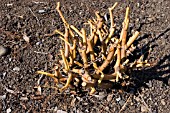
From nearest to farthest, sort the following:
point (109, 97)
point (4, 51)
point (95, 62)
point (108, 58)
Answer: point (108, 58)
point (95, 62)
point (109, 97)
point (4, 51)

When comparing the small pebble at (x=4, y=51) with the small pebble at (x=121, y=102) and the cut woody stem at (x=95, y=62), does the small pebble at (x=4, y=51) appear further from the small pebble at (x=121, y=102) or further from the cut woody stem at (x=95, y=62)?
the small pebble at (x=121, y=102)

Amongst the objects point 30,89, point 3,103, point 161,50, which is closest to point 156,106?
point 161,50

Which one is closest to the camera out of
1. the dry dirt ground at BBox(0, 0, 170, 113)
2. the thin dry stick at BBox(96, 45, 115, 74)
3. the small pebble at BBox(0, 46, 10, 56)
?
the thin dry stick at BBox(96, 45, 115, 74)

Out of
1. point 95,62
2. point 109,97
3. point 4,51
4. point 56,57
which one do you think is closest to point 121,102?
point 109,97

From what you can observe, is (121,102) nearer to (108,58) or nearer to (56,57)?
(108,58)

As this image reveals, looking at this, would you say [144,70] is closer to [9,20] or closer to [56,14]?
[56,14]

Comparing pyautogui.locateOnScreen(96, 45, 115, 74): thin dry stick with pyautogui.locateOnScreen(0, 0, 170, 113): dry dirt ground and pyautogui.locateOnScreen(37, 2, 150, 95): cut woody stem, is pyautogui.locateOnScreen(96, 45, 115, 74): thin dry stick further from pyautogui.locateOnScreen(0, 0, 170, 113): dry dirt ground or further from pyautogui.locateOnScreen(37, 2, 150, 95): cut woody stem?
pyautogui.locateOnScreen(0, 0, 170, 113): dry dirt ground

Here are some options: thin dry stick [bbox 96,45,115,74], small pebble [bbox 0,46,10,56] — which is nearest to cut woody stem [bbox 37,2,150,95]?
thin dry stick [bbox 96,45,115,74]

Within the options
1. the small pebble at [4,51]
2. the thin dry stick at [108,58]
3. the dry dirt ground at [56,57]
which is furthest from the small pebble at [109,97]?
the small pebble at [4,51]
